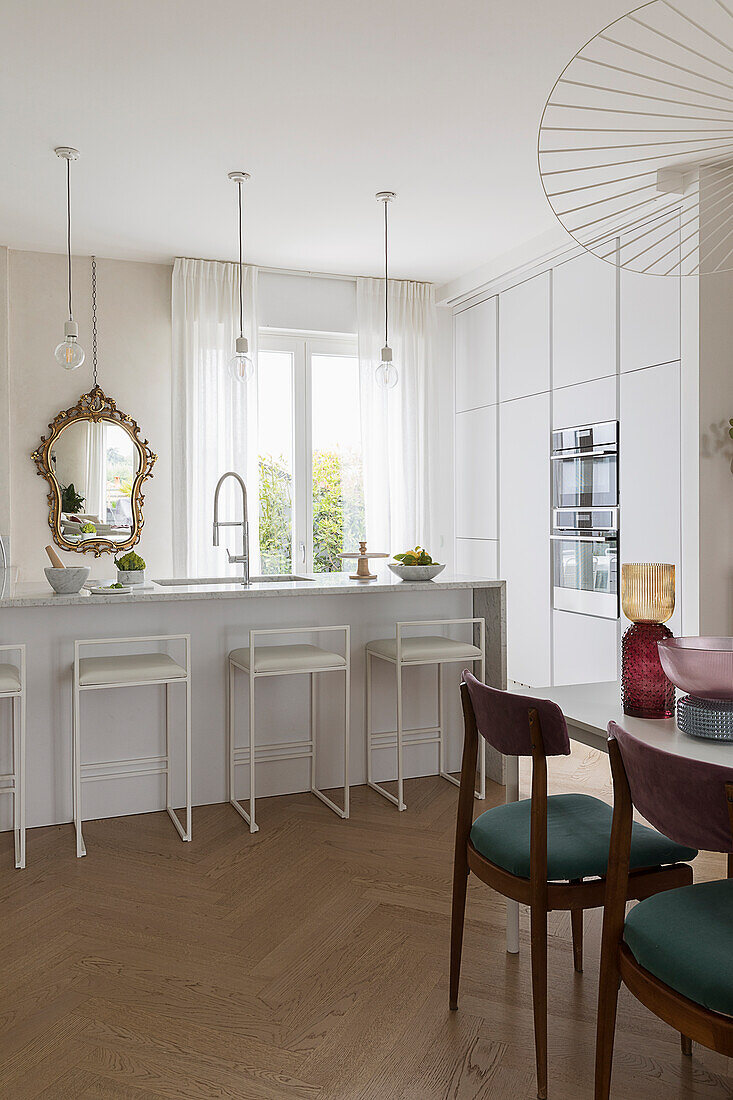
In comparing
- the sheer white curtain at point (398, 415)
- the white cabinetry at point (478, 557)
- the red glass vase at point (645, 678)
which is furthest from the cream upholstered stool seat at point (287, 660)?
the sheer white curtain at point (398, 415)

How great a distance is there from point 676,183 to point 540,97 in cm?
92

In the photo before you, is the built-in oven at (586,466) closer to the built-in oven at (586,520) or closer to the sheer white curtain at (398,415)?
the built-in oven at (586,520)

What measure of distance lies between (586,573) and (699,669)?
10.4 feet

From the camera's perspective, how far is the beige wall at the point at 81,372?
533 centimetres

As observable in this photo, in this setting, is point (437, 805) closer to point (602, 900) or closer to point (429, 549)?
point (602, 900)

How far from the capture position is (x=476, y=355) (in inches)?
240

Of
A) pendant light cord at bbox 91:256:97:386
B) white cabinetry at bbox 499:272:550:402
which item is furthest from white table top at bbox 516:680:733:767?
pendant light cord at bbox 91:256:97:386

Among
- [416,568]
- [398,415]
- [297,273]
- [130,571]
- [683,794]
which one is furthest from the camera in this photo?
[398,415]

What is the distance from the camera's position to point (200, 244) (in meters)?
5.29

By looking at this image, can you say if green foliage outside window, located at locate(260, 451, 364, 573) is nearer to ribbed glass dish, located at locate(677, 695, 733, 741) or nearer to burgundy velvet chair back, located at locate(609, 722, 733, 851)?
ribbed glass dish, located at locate(677, 695, 733, 741)

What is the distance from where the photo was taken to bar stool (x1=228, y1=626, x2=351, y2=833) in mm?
3279

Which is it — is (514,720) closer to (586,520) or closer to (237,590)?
(237,590)

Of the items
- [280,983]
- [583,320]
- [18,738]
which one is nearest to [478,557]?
[583,320]

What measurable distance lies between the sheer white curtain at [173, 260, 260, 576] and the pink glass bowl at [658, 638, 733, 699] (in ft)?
13.5
